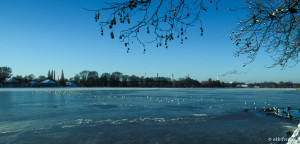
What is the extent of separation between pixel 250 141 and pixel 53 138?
24.6 feet

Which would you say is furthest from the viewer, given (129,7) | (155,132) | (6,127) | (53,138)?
(6,127)

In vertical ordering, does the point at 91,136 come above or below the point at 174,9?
below

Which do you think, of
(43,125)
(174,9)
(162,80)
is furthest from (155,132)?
(162,80)

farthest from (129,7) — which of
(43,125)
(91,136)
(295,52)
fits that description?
(43,125)

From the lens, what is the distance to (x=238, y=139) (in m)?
8.45

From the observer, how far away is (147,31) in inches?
163

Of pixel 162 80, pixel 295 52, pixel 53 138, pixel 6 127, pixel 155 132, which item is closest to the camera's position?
pixel 295 52

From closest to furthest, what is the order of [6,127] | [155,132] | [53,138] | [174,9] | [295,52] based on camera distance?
[174,9] → [295,52] → [53,138] → [155,132] → [6,127]

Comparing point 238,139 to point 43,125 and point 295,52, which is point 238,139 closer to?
point 295,52

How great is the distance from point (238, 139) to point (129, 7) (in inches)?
277

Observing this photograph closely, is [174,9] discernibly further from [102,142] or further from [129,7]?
[102,142]

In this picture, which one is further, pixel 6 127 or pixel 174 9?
pixel 6 127

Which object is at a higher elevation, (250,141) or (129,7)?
(129,7)

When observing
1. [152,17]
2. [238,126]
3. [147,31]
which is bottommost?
[238,126]
